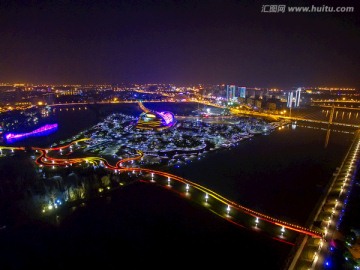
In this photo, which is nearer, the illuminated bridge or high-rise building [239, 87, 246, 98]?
the illuminated bridge

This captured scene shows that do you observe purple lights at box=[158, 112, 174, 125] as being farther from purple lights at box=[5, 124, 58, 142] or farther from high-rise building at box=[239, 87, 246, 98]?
high-rise building at box=[239, 87, 246, 98]

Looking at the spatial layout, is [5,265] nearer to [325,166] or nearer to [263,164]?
Result: [263,164]

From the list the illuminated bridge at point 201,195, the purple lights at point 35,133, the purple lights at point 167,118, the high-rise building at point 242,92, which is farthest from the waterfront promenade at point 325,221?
the high-rise building at point 242,92

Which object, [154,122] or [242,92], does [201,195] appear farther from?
[242,92]

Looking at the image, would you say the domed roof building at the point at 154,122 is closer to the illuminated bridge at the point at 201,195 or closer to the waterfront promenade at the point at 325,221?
the illuminated bridge at the point at 201,195

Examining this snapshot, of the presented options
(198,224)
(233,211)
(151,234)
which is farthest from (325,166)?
(151,234)

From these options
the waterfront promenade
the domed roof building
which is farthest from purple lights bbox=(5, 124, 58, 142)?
the waterfront promenade
